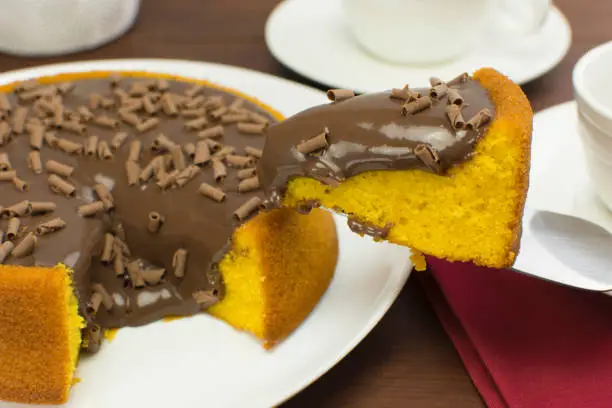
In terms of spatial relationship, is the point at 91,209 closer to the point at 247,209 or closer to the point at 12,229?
the point at 12,229

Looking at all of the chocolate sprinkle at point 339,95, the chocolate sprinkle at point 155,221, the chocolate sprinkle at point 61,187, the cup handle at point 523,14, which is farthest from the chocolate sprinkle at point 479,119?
the cup handle at point 523,14

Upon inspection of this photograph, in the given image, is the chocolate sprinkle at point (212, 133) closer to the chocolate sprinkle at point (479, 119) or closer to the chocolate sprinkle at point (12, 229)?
the chocolate sprinkle at point (12, 229)

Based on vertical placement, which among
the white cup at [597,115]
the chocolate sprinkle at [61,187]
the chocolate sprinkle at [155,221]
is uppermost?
the white cup at [597,115]

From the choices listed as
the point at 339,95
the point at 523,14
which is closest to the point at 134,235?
the point at 339,95

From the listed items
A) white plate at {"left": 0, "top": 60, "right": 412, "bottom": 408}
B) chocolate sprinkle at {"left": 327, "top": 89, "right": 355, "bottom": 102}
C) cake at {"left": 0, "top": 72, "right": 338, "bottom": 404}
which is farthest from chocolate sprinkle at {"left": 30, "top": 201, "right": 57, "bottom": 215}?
chocolate sprinkle at {"left": 327, "top": 89, "right": 355, "bottom": 102}

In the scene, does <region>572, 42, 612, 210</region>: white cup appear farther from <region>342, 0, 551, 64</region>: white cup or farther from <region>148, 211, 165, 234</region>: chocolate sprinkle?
<region>148, 211, 165, 234</region>: chocolate sprinkle

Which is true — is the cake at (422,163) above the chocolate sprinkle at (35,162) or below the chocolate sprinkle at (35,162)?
above

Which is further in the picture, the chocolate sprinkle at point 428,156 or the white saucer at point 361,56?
the white saucer at point 361,56
